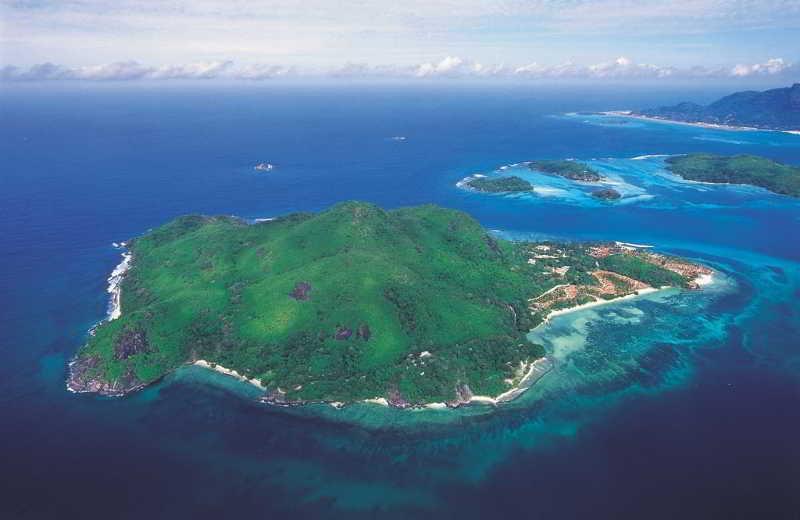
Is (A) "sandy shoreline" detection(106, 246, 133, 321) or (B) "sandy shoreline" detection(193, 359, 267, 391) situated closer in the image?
(B) "sandy shoreline" detection(193, 359, 267, 391)

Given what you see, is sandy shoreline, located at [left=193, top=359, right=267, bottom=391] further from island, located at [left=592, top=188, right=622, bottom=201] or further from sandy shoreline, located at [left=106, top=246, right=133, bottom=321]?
island, located at [left=592, top=188, right=622, bottom=201]

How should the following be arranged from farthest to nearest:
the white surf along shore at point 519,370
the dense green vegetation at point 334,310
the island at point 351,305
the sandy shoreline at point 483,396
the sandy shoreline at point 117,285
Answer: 1. the sandy shoreline at point 117,285
2. the dense green vegetation at point 334,310
3. the island at point 351,305
4. the white surf along shore at point 519,370
5. the sandy shoreline at point 483,396

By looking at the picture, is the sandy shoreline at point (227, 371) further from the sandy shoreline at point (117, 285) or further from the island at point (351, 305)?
the sandy shoreline at point (117, 285)

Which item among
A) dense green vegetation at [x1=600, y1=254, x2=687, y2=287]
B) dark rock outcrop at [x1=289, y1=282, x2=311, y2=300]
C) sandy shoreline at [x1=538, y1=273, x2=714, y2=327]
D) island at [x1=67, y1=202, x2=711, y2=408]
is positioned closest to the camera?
island at [x1=67, y1=202, x2=711, y2=408]

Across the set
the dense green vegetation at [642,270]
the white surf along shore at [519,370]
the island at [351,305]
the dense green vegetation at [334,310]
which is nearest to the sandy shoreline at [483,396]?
the white surf along shore at [519,370]

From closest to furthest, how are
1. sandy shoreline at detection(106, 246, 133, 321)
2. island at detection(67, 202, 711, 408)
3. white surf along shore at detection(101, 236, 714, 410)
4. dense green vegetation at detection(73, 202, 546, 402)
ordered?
white surf along shore at detection(101, 236, 714, 410)
island at detection(67, 202, 711, 408)
dense green vegetation at detection(73, 202, 546, 402)
sandy shoreline at detection(106, 246, 133, 321)

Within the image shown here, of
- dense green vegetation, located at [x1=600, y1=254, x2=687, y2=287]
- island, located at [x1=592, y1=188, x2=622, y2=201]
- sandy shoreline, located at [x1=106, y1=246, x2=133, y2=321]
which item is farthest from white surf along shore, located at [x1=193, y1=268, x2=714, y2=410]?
island, located at [x1=592, y1=188, x2=622, y2=201]

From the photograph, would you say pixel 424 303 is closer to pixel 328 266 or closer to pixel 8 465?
pixel 328 266

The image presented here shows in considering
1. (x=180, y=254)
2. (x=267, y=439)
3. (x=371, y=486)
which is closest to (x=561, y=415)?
(x=371, y=486)
